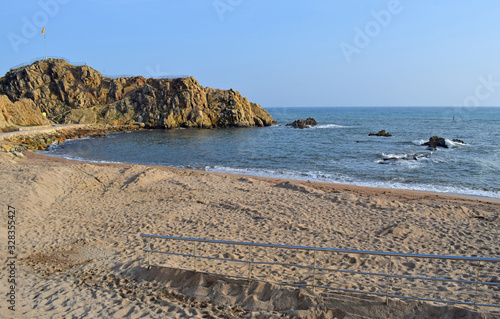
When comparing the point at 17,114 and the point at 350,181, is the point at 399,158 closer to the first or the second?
the point at 350,181

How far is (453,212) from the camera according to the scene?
41.0 feet

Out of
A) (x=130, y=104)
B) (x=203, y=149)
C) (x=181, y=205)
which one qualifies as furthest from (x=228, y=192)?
(x=130, y=104)

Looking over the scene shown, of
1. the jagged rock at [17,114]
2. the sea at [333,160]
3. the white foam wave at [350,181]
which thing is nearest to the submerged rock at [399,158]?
the sea at [333,160]

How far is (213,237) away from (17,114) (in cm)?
4976

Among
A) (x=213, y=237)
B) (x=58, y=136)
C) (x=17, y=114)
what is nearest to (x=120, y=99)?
(x=17, y=114)

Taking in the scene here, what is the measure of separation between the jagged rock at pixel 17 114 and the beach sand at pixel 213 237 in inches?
1212

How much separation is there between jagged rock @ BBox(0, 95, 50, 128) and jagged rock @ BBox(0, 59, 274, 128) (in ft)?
39.0

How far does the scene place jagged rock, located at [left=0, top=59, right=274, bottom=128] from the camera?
63781 mm

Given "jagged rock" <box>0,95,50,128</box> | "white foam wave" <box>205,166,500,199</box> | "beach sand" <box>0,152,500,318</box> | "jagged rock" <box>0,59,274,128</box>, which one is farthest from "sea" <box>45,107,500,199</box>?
"jagged rock" <box>0,59,274,128</box>

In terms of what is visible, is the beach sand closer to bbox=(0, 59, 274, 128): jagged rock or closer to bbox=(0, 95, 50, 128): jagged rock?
bbox=(0, 95, 50, 128): jagged rock

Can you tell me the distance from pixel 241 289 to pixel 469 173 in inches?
902

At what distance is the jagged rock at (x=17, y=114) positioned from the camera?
1650 inches

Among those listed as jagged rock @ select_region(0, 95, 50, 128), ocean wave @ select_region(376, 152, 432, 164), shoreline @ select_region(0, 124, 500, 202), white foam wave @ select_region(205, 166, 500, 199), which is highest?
jagged rock @ select_region(0, 95, 50, 128)

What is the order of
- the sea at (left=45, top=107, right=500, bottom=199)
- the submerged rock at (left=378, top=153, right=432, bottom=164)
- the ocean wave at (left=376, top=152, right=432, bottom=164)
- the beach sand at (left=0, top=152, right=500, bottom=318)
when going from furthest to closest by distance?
the submerged rock at (left=378, top=153, right=432, bottom=164)
the ocean wave at (left=376, top=152, right=432, bottom=164)
the sea at (left=45, top=107, right=500, bottom=199)
the beach sand at (left=0, top=152, right=500, bottom=318)
